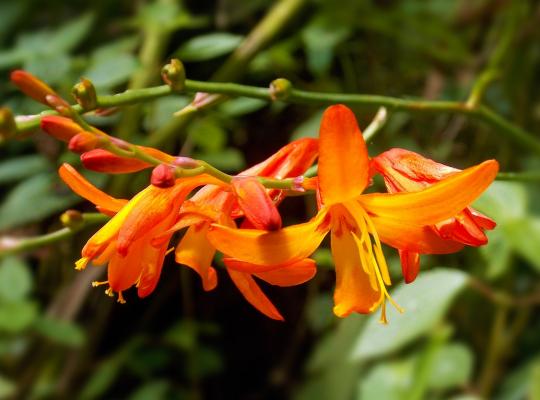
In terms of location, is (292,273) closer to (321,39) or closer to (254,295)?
(254,295)

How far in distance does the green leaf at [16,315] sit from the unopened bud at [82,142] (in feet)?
2.75

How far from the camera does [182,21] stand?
1.37 meters

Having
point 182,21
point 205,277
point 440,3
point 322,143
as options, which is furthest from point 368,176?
point 440,3

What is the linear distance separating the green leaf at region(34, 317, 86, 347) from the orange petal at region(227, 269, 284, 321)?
0.86 meters

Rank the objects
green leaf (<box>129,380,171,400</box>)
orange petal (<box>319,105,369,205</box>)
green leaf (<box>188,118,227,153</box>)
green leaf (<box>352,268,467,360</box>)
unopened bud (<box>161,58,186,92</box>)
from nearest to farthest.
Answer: orange petal (<box>319,105,369,205</box>)
unopened bud (<box>161,58,186,92</box>)
green leaf (<box>352,268,467,360</box>)
green leaf (<box>188,118,227,153</box>)
green leaf (<box>129,380,171,400</box>)

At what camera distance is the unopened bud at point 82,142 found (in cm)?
57

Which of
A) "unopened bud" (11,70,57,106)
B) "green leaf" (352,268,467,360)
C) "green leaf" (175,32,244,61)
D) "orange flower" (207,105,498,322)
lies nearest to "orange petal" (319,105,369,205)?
"orange flower" (207,105,498,322)

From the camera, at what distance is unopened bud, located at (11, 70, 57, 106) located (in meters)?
0.58

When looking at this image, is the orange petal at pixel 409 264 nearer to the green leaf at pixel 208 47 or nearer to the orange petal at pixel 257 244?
the orange petal at pixel 257 244

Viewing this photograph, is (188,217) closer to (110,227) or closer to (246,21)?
(110,227)

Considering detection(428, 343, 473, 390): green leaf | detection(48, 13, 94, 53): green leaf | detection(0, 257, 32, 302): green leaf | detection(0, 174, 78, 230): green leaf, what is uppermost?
detection(48, 13, 94, 53): green leaf

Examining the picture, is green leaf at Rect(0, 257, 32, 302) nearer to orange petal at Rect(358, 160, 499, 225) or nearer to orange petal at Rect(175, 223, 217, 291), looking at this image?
orange petal at Rect(175, 223, 217, 291)

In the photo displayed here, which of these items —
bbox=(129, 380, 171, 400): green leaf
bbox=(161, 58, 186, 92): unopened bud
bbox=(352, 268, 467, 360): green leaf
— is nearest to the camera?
bbox=(161, 58, 186, 92): unopened bud

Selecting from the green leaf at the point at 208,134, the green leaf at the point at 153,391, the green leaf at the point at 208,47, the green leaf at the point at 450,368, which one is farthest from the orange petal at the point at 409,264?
the green leaf at the point at 153,391
